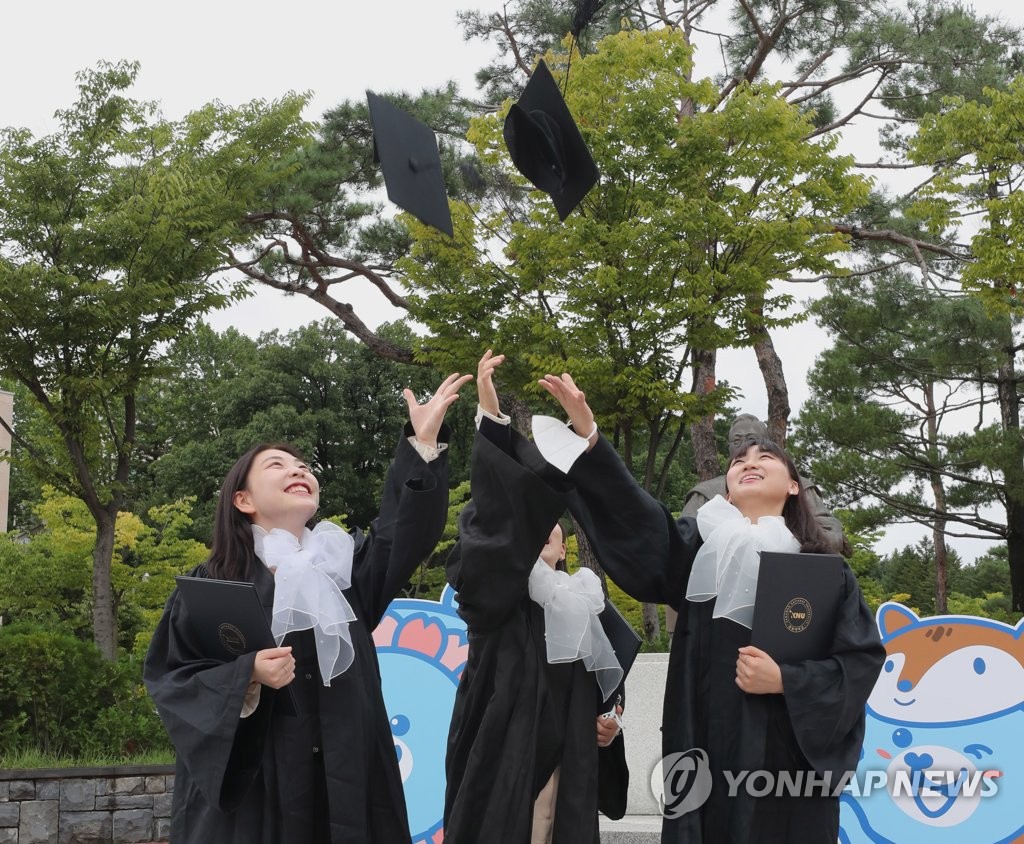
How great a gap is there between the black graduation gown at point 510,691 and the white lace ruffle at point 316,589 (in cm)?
37

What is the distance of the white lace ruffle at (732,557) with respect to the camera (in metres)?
3.06

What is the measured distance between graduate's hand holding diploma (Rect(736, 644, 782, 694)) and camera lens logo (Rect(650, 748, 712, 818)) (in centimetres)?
26

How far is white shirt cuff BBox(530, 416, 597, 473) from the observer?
3.06m

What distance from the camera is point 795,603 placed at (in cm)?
299

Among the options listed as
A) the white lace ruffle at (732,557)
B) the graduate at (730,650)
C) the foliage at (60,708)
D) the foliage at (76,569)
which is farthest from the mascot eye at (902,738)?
the foliage at (76,569)

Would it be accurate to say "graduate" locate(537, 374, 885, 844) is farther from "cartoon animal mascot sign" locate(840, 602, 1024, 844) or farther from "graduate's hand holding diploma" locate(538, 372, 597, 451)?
"cartoon animal mascot sign" locate(840, 602, 1024, 844)

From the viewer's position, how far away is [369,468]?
2584 centimetres

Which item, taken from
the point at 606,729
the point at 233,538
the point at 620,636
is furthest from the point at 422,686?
the point at 233,538

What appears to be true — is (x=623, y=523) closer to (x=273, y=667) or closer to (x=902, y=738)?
(x=273, y=667)

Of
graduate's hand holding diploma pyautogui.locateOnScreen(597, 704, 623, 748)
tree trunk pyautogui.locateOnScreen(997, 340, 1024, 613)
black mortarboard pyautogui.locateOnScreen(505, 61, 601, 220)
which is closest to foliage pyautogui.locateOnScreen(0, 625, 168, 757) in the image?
graduate's hand holding diploma pyautogui.locateOnScreen(597, 704, 623, 748)

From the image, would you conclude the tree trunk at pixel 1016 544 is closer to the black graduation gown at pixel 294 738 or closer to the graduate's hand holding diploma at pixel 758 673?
the graduate's hand holding diploma at pixel 758 673

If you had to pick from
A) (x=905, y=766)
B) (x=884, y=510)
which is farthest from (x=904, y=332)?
(x=905, y=766)

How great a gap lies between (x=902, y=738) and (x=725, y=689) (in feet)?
9.30

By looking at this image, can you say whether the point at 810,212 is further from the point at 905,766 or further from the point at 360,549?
the point at 360,549
